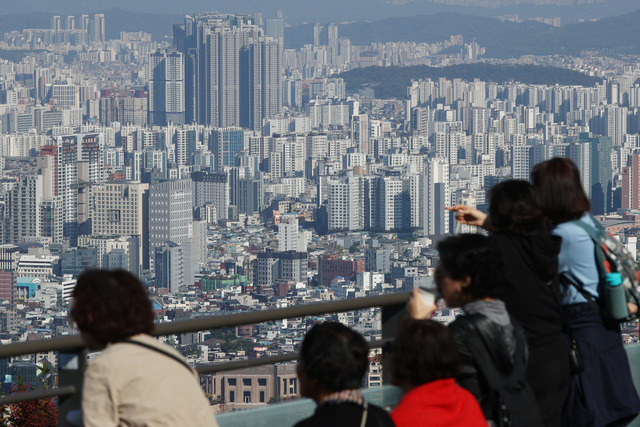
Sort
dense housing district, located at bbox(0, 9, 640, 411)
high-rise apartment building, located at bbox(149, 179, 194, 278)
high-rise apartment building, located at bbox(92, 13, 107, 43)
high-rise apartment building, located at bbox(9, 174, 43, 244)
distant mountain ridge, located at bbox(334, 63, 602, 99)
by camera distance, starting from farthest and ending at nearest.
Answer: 1. high-rise apartment building, located at bbox(92, 13, 107, 43)
2. distant mountain ridge, located at bbox(334, 63, 602, 99)
3. high-rise apartment building, located at bbox(9, 174, 43, 244)
4. high-rise apartment building, located at bbox(149, 179, 194, 278)
5. dense housing district, located at bbox(0, 9, 640, 411)

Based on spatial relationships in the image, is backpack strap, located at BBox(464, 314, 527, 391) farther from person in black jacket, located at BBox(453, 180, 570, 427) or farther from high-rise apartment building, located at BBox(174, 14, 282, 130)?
high-rise apartment building, located at BBox(174, 14, 282, 130)

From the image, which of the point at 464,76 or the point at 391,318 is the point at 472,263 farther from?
the point at 464,76

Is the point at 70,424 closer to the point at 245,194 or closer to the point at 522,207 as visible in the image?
the point at 522,207

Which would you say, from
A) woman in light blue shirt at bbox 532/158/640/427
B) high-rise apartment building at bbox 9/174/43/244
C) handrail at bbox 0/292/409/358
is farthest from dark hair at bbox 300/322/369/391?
high-rise apartment building at bbox 9/174/43/244

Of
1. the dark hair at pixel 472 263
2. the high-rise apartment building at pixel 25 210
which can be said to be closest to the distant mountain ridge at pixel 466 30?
the high-rise apartment building at pixel 25 210

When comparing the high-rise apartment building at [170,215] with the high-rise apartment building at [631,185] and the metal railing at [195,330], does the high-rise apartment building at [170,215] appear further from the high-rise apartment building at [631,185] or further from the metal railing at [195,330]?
the metal railing at [195,330]

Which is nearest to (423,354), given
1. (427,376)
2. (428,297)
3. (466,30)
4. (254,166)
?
(427,376)
